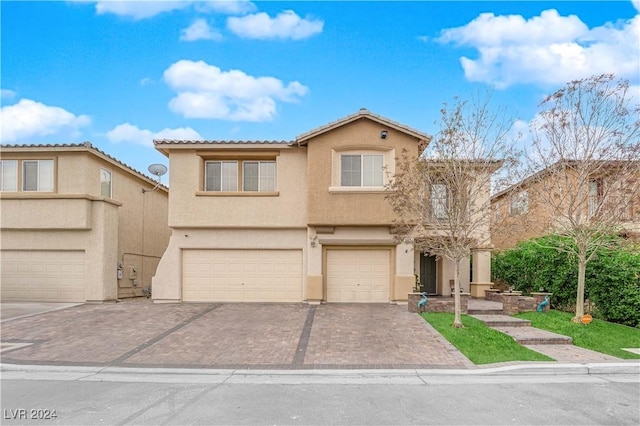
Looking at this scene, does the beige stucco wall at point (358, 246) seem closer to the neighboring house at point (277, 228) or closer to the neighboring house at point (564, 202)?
the neighboring house at point (277, 228)

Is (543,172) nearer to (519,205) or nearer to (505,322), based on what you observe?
(519,205)

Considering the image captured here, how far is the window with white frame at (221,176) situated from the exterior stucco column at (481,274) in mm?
10967

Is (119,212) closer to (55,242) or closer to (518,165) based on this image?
(55,242)

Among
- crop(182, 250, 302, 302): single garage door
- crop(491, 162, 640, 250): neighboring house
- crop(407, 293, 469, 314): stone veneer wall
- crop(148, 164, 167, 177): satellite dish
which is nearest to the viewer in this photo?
crop(491, 162, 640, 250): neighboring house

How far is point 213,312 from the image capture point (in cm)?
1388

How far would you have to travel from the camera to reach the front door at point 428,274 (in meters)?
19.2

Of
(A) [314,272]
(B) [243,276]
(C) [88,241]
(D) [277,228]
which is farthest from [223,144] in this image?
(C) [88,241]

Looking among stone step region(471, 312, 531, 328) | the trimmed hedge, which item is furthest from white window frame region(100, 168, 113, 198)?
the trimmed hedge

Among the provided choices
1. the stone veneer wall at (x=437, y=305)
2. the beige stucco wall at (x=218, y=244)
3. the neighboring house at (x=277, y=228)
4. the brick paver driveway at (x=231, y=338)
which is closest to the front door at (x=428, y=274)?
the neighboring house at (x=277, y=228)

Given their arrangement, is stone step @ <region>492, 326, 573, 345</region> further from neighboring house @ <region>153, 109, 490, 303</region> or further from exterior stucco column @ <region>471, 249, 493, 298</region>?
exterior stucco column @ <region>471, 249, 493, 298</region>

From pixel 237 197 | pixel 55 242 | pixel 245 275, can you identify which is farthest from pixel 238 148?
pixel 55 242

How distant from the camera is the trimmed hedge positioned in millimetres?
11492

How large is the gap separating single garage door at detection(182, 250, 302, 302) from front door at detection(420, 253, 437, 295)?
6.45 metres

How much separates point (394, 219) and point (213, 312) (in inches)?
281
